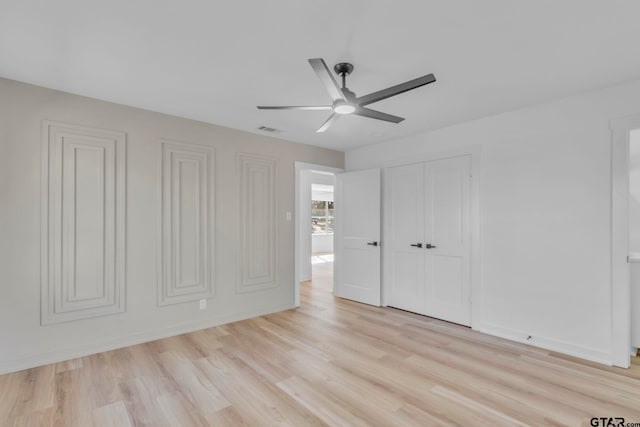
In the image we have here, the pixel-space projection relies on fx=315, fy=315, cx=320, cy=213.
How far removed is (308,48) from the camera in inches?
86.6

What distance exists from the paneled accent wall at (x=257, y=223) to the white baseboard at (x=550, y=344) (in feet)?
9.07

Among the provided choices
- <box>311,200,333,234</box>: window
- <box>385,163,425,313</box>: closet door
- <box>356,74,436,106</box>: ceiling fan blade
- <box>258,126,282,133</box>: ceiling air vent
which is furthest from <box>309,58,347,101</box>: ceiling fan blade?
<box>311,200,333,234</box>: window

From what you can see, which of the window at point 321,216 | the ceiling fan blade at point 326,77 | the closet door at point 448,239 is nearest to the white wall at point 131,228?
the closet door at point 448,239

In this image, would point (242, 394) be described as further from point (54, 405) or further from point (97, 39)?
point (97, 39)

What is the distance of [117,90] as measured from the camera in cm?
292

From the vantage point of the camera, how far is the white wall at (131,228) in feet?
8.85

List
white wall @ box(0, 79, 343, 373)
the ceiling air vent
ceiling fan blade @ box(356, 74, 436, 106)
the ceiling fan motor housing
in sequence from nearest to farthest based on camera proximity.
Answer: ceiling fan blade @ box(356, 74, 436, 106) < the ceiling fan motor housing < white wall @ box(0, 79, 343, 373) < the ceiling air vent

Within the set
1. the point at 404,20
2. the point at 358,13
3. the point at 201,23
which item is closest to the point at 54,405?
the point at 201,23

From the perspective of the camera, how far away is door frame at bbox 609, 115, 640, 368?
9.04 ft

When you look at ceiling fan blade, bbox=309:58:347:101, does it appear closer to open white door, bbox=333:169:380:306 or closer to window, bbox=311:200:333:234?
open white door, bbox=333:169:380:306

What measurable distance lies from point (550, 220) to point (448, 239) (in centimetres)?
112

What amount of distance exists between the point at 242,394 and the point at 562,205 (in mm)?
3389

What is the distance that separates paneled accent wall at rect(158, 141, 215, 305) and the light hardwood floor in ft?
1.88

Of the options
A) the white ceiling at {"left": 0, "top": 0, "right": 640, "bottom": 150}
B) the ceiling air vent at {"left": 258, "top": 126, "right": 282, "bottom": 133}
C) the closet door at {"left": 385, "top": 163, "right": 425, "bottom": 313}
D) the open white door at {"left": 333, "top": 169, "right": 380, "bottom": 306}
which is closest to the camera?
the white ceiling at {"left": 0, "top": 0, "right": 640, "bottom": 150}
